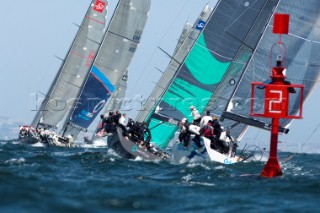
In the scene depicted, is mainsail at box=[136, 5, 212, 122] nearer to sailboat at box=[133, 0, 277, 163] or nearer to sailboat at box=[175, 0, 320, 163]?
sailboat at box=[133, 0, 277, 163]

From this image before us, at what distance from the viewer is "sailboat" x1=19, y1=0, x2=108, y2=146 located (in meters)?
38.4

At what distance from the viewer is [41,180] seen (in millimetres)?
12727

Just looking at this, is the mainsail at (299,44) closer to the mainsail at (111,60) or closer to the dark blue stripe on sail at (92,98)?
the mainsail at (111,60)

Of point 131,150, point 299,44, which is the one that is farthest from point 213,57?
point 131,150

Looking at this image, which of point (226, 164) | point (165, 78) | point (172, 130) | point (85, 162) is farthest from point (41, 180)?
point (165, 78)

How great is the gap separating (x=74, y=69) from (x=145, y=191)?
2739cm

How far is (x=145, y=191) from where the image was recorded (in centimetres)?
1207

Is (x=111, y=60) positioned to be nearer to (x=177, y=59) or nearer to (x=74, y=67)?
(x=74, y=67)

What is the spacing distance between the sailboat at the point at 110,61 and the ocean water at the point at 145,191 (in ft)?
65.2

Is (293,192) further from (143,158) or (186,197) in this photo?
(143,158)

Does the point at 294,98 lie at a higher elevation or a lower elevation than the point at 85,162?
higher

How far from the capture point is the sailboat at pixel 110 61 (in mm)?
36094

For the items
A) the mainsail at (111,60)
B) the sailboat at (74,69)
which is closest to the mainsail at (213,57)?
the mainsail at (111,60)

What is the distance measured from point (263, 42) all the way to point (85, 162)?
7119 mm
